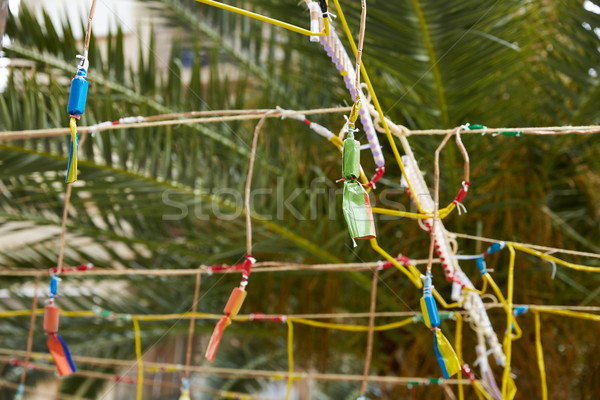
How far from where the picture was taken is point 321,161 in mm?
1169

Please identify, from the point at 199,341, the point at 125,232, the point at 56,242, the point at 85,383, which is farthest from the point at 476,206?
the point at 199,341

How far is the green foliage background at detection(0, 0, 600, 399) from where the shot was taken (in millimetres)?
786

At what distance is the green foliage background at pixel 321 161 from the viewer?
0.79 meters

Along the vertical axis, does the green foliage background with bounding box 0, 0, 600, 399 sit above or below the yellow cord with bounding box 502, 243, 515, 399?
above

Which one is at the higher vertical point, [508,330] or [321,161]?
[321,161]

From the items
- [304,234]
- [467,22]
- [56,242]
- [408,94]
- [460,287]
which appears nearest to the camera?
[460,287]

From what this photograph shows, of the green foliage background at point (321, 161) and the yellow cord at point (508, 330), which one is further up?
the green foliage background at point (321, 161)

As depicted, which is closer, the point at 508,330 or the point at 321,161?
the point at 508,330

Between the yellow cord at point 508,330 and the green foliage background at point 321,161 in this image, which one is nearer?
the yellow cord at point 508,330

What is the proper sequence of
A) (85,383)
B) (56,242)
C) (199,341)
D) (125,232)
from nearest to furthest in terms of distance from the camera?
(125,232) → (56,242) → (85,383) → (199,341)

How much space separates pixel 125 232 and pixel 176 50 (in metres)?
0.40

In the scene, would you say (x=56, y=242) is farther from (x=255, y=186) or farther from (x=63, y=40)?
(x=255, y=186)

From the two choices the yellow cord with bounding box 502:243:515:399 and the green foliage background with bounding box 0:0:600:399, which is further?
the green foliage background with bounding box 0:0:600:399

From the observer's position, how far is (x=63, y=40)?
3.28 ft
